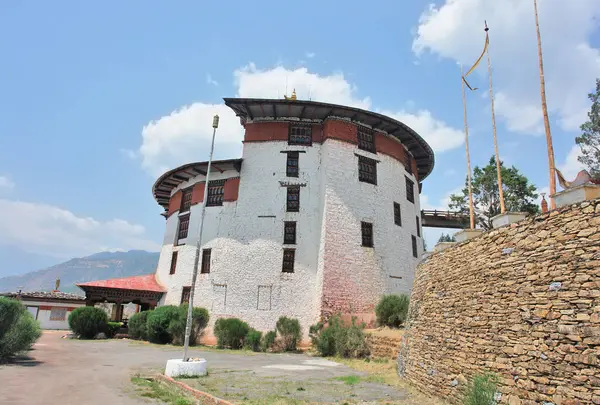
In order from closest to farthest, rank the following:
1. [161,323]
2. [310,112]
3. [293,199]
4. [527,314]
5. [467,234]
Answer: [527,314], [467,234], [161,323], [293,199], [310,112]

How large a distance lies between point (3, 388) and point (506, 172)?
32848 millimetres

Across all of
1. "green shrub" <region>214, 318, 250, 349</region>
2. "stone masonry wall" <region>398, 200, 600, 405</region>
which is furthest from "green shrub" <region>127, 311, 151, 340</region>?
"stone masonry wall" <region>398, 200, 600, 405</region>

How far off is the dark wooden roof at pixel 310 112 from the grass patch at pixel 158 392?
1789cm

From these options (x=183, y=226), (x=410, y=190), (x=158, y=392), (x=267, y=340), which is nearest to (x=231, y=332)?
(x=267, y=340)

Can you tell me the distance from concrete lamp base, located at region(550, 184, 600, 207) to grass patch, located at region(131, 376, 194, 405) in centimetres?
903

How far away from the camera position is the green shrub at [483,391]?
651cm

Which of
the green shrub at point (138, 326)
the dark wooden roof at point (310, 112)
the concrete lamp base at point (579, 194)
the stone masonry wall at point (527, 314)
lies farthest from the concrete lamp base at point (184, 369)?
the dark wooden roof at point (310, 112)

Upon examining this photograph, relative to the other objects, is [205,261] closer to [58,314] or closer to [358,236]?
[358,236]

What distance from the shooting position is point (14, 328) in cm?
1487

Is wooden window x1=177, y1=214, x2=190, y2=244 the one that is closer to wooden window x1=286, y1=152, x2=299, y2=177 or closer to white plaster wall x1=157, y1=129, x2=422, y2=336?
white plaster wall x1=157, y1=129, x2=422, y2=336

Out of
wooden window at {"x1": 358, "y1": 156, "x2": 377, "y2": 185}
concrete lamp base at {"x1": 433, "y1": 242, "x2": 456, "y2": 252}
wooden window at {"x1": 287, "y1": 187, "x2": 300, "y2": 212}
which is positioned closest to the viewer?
concrete lamp base at {"x1": 433, "y1": 242, "x2": 456, "y2": 252}

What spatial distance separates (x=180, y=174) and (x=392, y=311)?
61.3ft

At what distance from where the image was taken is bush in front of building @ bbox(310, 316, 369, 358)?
18375 mm

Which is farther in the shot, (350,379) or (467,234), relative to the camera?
(350,379)
